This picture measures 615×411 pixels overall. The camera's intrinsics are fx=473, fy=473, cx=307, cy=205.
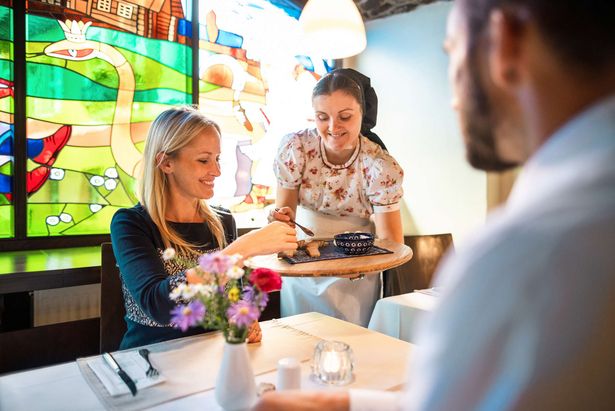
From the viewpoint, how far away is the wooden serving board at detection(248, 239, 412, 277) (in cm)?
128

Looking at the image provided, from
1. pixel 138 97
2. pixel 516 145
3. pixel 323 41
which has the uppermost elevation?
pixel 323 41

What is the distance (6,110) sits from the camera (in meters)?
2.26

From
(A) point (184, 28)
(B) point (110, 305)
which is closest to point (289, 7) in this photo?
(A) point (184, 28)

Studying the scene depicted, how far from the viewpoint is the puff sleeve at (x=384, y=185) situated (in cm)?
205

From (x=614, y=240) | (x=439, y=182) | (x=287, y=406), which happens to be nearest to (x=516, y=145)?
(x=614, y=240)

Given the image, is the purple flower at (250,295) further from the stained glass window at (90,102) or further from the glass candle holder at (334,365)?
the stained glass window at (90,102)

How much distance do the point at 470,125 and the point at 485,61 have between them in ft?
0.25

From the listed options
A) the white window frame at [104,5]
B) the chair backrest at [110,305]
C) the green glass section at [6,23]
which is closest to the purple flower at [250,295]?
the chair backrest at [110,305]

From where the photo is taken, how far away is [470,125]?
0.54 metres

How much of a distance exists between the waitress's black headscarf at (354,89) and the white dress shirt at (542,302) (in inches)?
65.0

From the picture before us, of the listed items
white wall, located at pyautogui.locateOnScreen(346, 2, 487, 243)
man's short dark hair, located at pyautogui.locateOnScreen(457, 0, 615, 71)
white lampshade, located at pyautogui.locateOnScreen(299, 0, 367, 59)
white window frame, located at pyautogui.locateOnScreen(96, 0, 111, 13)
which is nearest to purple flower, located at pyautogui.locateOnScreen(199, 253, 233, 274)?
man's short dark hair, located at pyautogui.locateOnScreen(457, 0, 615, 71)

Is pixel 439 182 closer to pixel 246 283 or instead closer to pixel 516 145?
pixel 246 283

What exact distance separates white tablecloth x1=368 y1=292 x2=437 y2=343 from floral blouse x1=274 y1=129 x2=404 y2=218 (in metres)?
0.40

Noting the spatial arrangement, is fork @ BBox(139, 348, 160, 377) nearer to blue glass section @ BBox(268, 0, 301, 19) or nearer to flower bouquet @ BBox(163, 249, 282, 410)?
flower bouquet @ BBox(163, 249, 282, 410)
